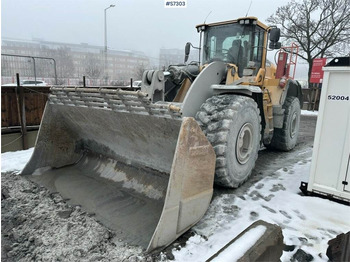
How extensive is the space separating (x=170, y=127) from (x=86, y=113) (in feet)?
4.98

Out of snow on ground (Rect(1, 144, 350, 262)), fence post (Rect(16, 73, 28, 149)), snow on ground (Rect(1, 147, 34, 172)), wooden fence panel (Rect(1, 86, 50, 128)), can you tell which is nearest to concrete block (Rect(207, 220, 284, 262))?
snow on ground (Rect(1, 144, 350, 262))

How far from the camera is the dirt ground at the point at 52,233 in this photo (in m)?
2.34

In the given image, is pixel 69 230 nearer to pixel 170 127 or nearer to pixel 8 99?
pixel 170 127

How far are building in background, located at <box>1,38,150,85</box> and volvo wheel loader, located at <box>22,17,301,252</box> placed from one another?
22.5 ft

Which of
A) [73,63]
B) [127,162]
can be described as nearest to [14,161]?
[127,162]

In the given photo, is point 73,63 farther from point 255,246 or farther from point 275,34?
point 255,246

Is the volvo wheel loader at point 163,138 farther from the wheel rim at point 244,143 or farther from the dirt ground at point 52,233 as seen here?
the dirt ground at point 52,233

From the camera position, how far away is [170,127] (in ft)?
9.52

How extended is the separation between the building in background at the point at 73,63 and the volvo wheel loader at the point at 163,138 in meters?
6.86

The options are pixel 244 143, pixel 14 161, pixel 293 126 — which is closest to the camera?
pixel 244 143

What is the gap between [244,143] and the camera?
3.96 metres

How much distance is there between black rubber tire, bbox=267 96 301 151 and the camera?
5.80 meters

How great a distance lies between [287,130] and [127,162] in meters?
3.84

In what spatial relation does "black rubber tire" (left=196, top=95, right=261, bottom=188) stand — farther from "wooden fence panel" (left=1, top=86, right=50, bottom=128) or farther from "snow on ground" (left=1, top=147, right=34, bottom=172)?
"wooden fence panel" (left=1, top=86, right=50, bottom=128)
